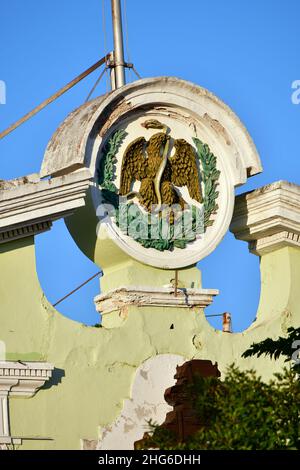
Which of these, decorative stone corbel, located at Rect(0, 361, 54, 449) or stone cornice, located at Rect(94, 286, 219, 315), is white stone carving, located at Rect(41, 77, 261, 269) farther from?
decorative stone corbel, located at Rect(0, 361, 54, 449)

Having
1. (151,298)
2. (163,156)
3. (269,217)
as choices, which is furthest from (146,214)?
(269,217)

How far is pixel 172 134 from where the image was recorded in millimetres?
20906

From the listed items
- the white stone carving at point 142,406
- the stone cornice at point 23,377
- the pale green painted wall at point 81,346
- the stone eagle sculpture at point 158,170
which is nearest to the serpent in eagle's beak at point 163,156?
the stone eagle sculpture at point 158,170

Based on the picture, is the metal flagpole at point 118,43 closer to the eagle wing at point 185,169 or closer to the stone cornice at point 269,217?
the eagle wing at point 185,169

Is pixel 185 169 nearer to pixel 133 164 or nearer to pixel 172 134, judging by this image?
pixel 172 134

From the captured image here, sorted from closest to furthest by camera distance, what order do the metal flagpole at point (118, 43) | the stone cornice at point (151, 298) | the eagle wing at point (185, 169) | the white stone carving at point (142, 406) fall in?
the white stone carving at point (142, 406) < the stone cornice at point (151, 298) < the eagle wing at point (185, 169) < the metal flagpole at point (118, 43)

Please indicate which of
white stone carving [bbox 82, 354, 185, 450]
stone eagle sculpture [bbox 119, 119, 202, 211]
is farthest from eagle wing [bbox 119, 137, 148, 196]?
white stone carving [bbox 82, 354, 185, 450]

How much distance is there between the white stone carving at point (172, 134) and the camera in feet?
65.5

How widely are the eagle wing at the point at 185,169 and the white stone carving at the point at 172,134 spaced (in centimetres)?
16

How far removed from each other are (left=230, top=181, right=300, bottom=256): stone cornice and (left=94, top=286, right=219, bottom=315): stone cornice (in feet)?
3.63

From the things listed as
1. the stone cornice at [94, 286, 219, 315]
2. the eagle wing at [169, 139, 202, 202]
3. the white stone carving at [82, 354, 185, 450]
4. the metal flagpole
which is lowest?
the white stone carving at [82, 354, 185, 450]

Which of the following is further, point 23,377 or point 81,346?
point 81,346

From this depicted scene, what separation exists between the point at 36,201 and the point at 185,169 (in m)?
2.34

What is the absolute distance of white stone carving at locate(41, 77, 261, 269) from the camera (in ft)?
65.5
